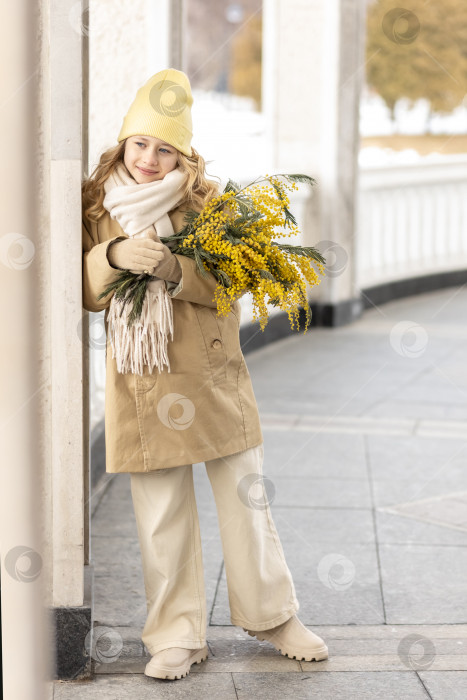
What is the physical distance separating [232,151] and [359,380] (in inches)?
203

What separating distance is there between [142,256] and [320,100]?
22.1 feet

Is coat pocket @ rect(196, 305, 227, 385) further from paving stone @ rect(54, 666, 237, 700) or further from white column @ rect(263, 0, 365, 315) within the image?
white column @ rect(263, 0, 365, 315)

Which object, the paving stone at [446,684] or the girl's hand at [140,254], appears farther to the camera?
the paving stone at [446,684]

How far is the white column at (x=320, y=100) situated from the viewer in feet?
28.6

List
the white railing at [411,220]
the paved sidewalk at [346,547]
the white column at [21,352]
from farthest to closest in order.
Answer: the white railing at [411,220]
the paved sidewalk at [346,547]
the white column at [21,352]

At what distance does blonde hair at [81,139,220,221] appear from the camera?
2.60m

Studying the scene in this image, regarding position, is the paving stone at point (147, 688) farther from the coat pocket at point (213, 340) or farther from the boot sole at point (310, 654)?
the coat pocket at point (213, 340)

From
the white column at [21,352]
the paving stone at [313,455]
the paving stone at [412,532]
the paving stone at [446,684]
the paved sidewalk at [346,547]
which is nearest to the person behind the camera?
the white column at [21,352]

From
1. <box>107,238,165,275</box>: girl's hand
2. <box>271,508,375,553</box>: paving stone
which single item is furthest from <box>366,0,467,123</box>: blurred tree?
<box>107,238,165,275</box>: girl's hand

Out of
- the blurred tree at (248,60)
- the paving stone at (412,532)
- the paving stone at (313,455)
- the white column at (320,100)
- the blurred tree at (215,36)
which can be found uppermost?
the blurred tree at (215,36)

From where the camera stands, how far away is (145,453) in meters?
2.65

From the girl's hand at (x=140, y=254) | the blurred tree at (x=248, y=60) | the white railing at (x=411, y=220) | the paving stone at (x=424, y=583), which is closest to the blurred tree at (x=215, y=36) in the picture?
the blurred tree at (x=248, y=60)

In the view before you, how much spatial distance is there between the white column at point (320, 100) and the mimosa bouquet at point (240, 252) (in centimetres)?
611

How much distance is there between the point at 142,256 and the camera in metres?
2.47
